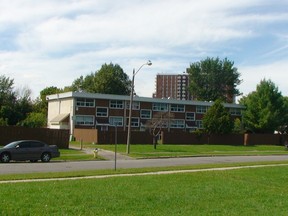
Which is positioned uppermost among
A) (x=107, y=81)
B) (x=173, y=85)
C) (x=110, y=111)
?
(x=173, y=85)

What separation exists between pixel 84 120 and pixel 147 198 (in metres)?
55.8

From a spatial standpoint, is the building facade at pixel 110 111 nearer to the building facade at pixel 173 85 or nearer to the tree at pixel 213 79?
the tree at pixel 213 79

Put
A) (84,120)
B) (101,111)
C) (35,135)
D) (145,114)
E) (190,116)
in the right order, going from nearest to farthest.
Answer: (35,135), (84,120), (101,111), (145,114), (190,116)

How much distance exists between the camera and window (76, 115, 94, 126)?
65750 mm

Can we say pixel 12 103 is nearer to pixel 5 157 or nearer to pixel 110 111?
pixel 110 111

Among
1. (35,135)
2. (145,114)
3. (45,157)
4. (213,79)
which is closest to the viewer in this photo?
(45,157)

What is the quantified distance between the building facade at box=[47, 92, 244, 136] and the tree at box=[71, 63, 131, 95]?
81.4 ft

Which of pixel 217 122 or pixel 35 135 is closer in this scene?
pixel 35 135

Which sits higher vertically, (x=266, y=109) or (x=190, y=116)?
(x=266, y=109)

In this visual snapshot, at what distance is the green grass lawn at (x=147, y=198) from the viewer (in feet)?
32.0

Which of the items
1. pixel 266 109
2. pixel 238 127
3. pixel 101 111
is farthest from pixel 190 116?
pixel 101 111

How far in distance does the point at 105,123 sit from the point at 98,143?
14.8 meters

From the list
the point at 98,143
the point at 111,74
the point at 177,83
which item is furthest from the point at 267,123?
the point at 177,83

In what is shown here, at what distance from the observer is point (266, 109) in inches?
2857
